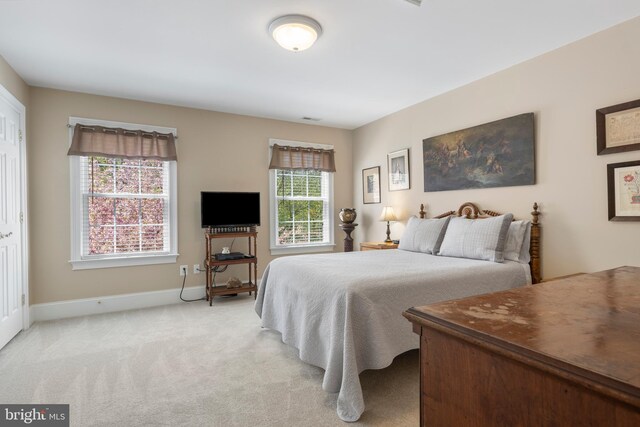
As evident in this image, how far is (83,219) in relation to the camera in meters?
3.81

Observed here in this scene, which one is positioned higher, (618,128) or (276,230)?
(618,128)

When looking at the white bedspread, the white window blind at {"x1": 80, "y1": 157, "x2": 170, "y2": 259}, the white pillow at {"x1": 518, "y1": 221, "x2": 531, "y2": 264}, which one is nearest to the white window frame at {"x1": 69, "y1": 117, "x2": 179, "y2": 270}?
the white window blind at {"x1": 80, "y1": 157, "x2": 170, "y2": 259}

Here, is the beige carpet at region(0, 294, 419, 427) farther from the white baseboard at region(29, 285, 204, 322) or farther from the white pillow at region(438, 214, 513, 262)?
the white pillow at region(438, 214, 513, 262)

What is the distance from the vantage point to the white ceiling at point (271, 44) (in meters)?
2.30

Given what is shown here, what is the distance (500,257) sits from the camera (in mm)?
2912

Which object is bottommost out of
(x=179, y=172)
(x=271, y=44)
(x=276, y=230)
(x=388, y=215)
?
(x=276, y=230)

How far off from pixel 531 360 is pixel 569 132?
9.68 ft

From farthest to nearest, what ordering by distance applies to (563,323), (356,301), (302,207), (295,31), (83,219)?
(302,207)
(83,219)
(295,31)
(356,301)
(563,323)

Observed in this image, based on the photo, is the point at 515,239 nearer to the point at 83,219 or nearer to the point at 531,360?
the point at 531,360

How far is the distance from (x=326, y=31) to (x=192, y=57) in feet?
4.11

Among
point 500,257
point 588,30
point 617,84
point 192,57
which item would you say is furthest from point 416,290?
point 192,57

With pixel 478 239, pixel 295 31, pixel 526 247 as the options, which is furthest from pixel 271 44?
pixel 526 247

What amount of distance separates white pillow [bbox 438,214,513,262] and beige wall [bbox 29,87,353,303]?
7.94 ft

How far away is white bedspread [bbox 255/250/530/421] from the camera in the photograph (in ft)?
6.56
